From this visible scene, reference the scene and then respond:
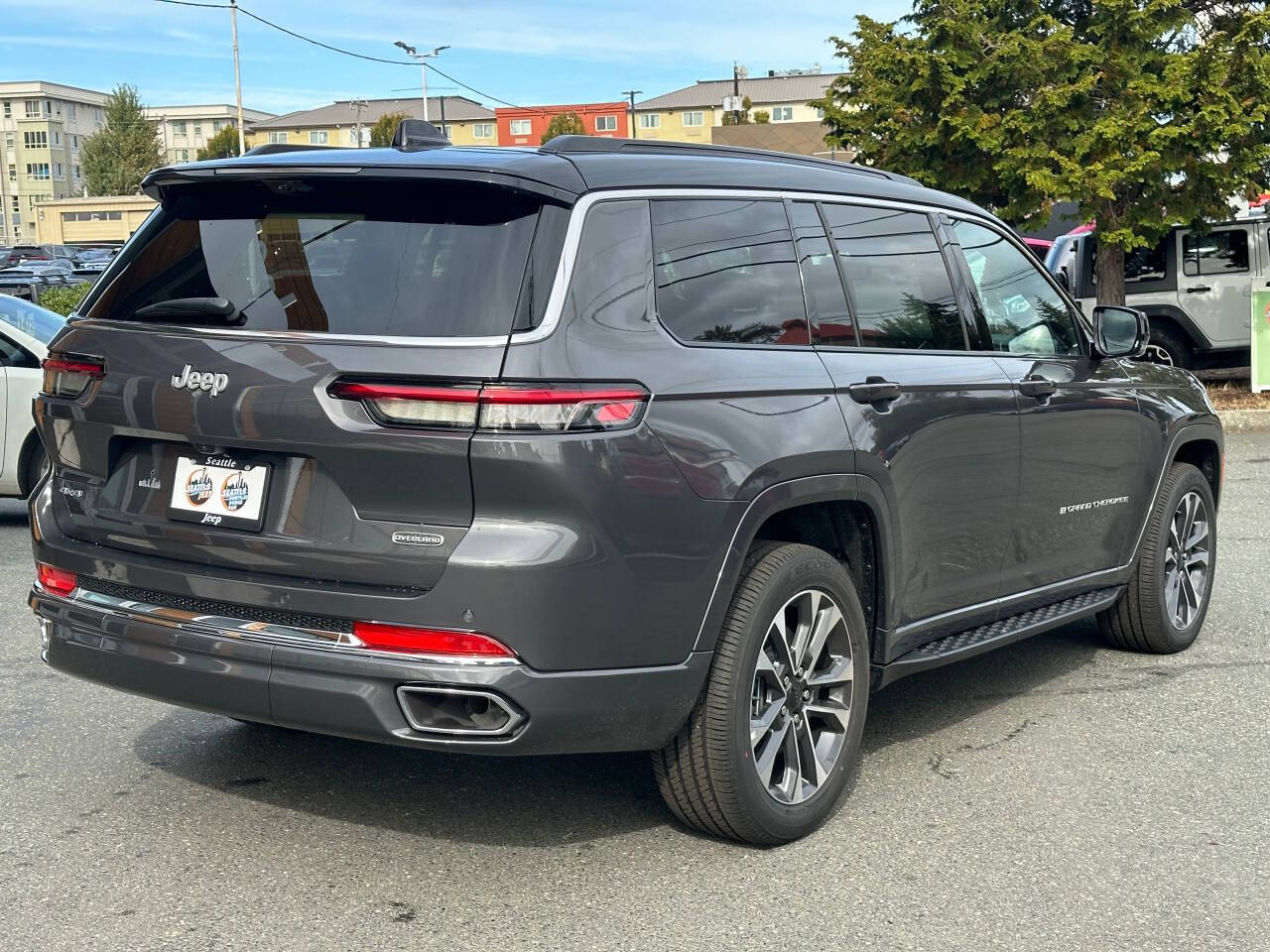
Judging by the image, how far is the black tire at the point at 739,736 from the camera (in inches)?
151

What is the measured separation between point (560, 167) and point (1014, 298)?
2282mm

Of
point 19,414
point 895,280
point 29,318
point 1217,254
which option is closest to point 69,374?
point 895,280

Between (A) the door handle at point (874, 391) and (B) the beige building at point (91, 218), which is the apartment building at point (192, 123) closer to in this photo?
(B) the beige building at point (91, 218)

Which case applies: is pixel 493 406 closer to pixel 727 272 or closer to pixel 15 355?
pixel 727 272

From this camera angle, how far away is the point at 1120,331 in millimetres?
5785

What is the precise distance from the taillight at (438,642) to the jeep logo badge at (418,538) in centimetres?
20

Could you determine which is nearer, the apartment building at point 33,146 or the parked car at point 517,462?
the parked car at point 517,462

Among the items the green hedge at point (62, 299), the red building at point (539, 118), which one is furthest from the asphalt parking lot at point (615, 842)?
the red building at point (539, 118)

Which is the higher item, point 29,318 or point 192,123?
point 192,123

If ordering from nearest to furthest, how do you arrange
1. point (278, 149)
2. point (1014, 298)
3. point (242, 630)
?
point (242, 630), point (278, 149), point (1014, 298)

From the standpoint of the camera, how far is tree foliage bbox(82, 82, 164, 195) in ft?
304

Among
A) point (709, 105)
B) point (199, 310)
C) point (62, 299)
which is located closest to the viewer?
point (199, 310)

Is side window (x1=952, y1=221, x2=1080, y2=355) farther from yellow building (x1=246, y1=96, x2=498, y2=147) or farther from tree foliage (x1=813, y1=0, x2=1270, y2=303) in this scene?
yellow building (x1=246, y1=96, x2=498, y2=147)

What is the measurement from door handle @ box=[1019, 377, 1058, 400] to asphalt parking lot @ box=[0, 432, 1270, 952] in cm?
116
